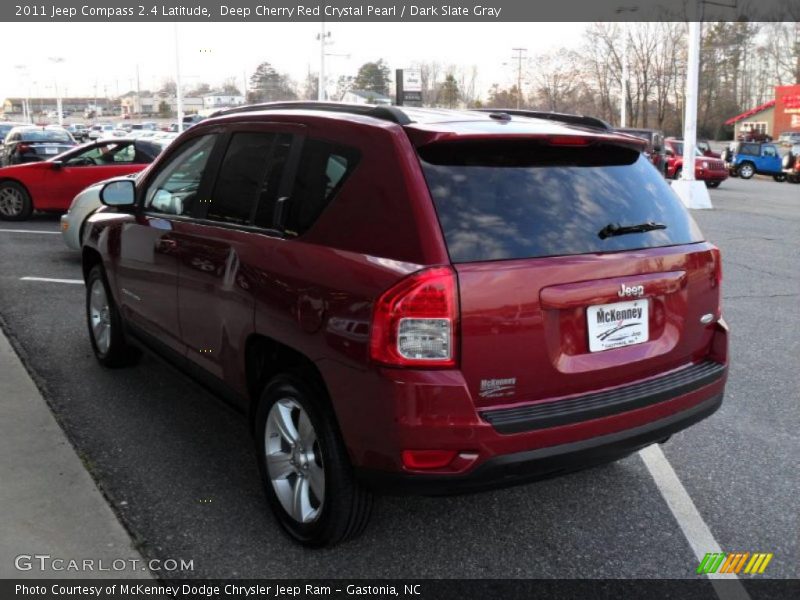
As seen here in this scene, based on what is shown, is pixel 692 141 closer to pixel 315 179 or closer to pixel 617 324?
pixel 617 324

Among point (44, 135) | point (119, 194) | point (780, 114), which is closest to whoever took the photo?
point (119, 194)

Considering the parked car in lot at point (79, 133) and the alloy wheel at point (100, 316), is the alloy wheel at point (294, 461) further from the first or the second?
the parked car in lot at point (79, 133)

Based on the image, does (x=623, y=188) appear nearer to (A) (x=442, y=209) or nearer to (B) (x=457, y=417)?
(A) (x=442, y=209)

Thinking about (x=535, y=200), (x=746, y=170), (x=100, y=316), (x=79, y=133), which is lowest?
(x=100, y=316)

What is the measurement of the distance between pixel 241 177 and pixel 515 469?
1.98 meters

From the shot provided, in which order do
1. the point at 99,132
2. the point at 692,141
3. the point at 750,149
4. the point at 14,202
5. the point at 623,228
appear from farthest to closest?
the point at 99,132 < the point at 750,149 < the point at 692,141 < the point at 14,202 < the point at 623,228

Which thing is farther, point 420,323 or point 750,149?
point 750,149

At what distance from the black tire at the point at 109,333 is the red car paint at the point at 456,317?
203cm

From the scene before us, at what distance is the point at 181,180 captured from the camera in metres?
4.57

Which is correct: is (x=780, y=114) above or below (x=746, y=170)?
above

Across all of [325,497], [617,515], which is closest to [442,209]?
[325,497]

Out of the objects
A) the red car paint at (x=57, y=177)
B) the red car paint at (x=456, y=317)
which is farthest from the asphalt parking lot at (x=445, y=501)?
the red car paint at (x=57, y=177)

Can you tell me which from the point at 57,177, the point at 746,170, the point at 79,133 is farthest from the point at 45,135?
the point at 79,133

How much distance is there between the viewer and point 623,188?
3436mm
